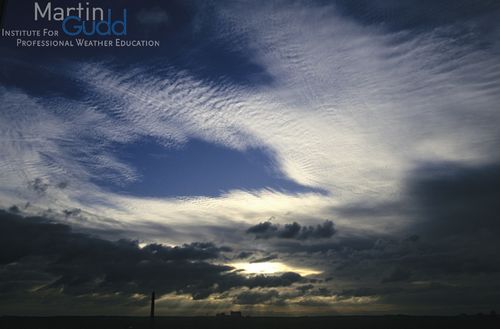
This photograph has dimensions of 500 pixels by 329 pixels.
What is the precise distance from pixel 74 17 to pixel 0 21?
29.1m

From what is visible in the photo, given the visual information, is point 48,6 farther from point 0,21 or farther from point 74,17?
point 0,21

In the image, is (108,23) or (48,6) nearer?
(48,6)

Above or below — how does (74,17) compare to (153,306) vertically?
above

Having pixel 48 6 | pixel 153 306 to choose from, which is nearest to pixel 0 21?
pixel 48 6

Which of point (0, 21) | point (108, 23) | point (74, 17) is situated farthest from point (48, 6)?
point (0, 21)

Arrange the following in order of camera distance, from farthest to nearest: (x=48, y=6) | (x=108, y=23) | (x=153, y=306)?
1. (x=153, y=306)
2. (x=108, y=23)
3. (x=48, y=6)

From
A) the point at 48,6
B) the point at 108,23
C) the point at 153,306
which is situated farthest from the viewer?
the point at 153,306

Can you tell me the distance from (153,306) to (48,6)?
289ft

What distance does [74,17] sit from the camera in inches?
1282

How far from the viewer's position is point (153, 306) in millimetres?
104000

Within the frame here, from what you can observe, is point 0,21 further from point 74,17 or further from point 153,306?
point 153,306

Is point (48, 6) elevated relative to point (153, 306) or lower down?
elevated

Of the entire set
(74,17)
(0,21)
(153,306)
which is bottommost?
(153,306)

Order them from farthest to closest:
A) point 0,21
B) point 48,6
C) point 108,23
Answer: point 108,23 < point 48,6 < point 0,21
